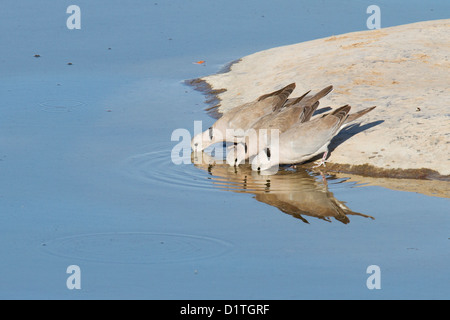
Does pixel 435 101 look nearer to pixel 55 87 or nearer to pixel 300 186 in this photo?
pixel 300 186

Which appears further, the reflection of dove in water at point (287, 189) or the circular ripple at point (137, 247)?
the reflection of dove in water at point (287, 189)

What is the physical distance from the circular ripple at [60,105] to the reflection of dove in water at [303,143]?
13.1 feet

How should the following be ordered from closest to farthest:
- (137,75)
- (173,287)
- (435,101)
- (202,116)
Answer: (173,287)
(435,101)
(202,116)
(137,75)

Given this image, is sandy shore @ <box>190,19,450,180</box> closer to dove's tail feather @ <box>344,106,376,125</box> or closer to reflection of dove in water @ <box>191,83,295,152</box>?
dove's tail feather @ <box>344,106,376,125</box>

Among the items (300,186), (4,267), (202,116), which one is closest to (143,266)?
(4,267)

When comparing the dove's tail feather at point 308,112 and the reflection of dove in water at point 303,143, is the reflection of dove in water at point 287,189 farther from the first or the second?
the dove's tail feather at point 308,112

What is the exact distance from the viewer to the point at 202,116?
12.9 meters

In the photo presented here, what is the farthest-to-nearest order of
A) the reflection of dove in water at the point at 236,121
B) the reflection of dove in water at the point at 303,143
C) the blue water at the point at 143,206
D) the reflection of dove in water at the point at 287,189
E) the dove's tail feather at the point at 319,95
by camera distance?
1. the dove's tail feather at the point at 319,95
2. the reflection of dove in water at the point at 236,121
3. the reflection of dove in water at the point at 303,143
4. the reflection of dove in water at the point at 287,189
5. the blue water at the point at 143,206

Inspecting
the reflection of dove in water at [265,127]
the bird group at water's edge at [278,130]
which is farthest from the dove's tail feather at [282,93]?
the reflection of dove in water at [265,127]

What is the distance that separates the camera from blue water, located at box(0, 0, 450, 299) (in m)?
7.11

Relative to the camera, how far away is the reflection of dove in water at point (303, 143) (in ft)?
33.5

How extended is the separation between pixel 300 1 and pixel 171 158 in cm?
1074

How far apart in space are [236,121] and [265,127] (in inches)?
23.7

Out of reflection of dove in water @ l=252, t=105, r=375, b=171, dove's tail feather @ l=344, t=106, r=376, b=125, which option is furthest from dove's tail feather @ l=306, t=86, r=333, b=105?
reflection of dove in water @ l=252, t=105, r=375, b=171
